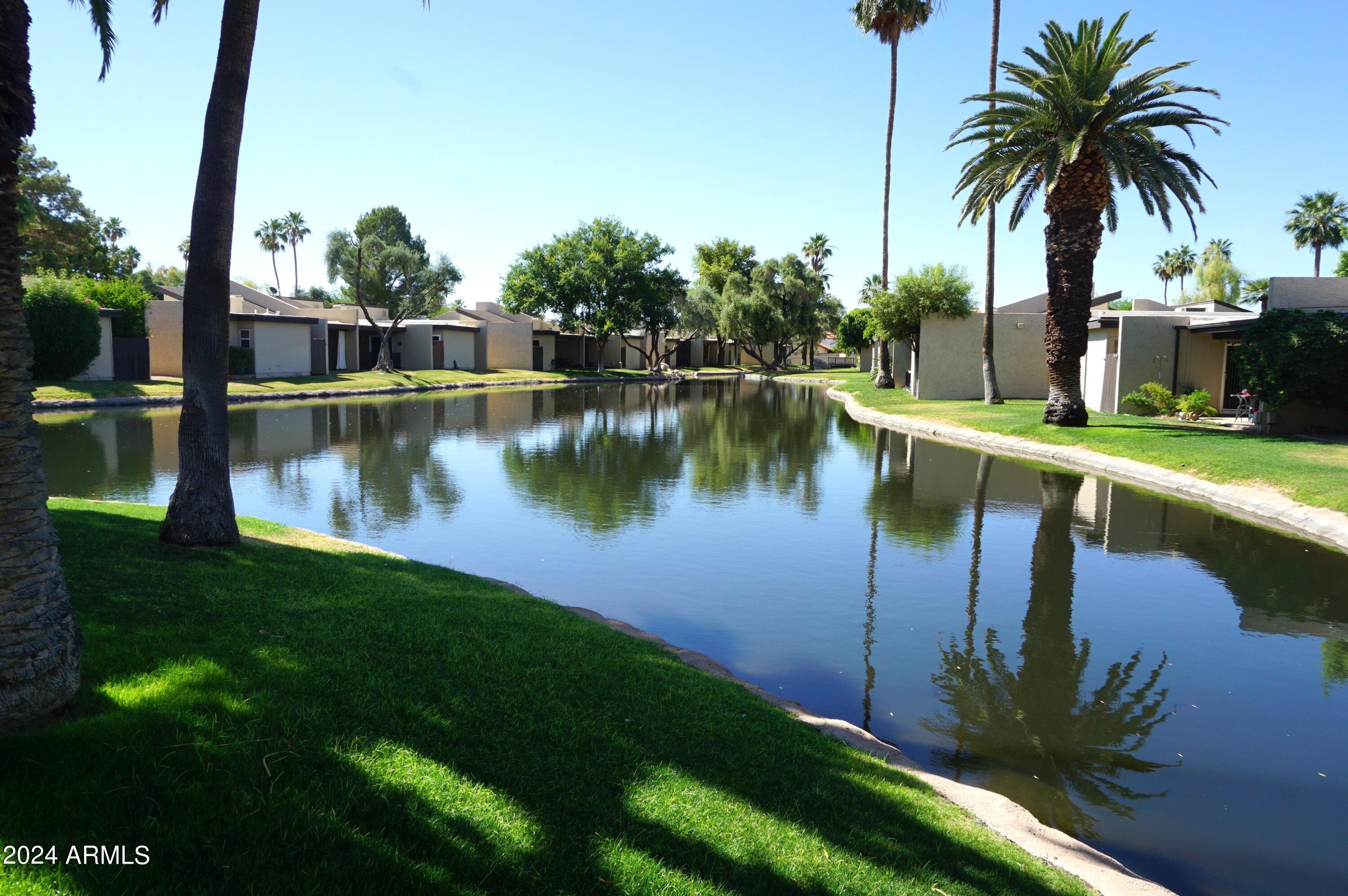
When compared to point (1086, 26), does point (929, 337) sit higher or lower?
lower

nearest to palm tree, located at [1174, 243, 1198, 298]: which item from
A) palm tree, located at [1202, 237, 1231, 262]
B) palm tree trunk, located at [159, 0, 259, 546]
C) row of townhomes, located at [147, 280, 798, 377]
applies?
palm tree, located at [1202, 237, 1231, 262]

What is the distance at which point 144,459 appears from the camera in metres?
18.5

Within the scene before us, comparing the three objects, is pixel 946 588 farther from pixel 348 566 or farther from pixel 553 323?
pixel 553 323

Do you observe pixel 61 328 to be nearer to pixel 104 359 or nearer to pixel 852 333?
pixel 104 359

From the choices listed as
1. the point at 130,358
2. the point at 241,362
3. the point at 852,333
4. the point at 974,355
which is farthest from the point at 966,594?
the point at 852,333

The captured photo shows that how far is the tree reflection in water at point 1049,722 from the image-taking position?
5.75 m

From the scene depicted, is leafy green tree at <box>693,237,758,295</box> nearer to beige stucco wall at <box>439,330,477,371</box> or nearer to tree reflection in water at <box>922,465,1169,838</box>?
beige stucco wall at <box>439,330,477,371</box>

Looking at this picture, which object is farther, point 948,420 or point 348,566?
point 948,420

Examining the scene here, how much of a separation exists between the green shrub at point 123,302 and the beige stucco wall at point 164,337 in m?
2.28

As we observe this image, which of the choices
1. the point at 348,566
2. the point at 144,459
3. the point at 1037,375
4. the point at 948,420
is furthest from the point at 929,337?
the point at 348,566

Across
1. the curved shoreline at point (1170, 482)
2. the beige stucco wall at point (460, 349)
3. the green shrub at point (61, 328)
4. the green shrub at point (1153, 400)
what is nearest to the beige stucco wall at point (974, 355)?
the curved shoreline at point (1170, 482)

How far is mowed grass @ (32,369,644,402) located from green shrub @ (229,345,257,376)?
3.67ft

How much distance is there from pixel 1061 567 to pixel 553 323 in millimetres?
63148

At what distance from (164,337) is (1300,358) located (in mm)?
46518
